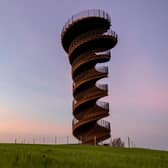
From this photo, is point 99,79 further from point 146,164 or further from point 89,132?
point 146,164

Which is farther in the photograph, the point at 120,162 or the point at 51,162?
the point at 120,162

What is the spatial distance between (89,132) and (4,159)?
28842mm

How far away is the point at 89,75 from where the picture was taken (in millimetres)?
42594

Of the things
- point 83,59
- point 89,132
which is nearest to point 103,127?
point 89,132

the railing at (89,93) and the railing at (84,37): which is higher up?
the railing at (84,37)

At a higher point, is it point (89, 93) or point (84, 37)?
point (84, 37)

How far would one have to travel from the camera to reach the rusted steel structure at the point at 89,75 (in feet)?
139

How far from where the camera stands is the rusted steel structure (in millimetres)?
42469

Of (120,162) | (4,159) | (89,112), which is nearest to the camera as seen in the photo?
(4,159)

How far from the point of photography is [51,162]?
48.6ft

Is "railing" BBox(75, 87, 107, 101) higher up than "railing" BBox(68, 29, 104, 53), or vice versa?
"railing" BBox(68, 29, 104, 53)

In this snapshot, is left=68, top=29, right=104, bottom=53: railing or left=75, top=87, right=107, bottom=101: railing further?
left=68, top=29, right=104, bottom=53: railing

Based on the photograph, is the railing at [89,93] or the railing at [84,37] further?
the railing at [84,37]

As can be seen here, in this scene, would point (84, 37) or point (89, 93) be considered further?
point (84, 37)
